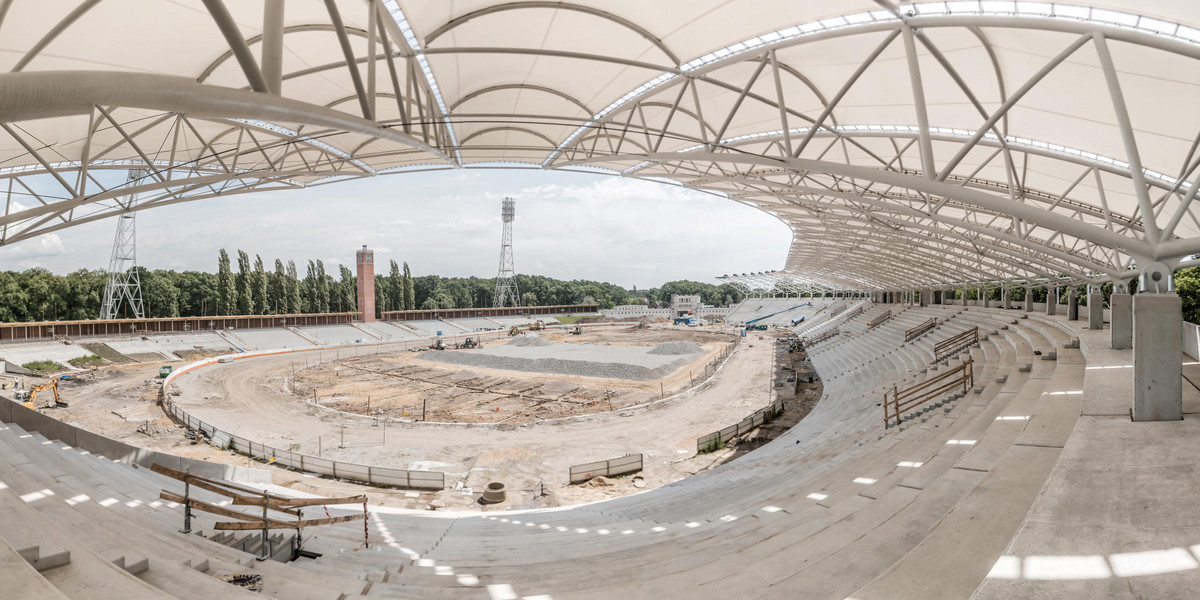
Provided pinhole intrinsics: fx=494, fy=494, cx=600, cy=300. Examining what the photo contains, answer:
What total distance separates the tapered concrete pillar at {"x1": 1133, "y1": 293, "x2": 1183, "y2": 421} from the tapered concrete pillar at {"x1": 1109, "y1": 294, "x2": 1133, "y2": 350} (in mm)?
7439

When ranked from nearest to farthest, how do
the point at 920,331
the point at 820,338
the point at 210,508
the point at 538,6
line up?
the point at 210,508 < the point at 538,6 < the point at 920,331 < the point at 820,338

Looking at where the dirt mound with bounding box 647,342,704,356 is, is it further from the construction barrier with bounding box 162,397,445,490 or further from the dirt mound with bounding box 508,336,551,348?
the construction barrier with bounding box 162,397,445,490

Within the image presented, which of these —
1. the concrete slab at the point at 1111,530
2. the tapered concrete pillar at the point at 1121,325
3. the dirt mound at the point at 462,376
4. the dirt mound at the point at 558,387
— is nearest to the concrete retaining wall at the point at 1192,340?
the tapered concrete pillar at the point at 1121,325

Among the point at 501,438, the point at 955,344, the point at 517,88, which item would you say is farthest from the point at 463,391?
the point at 955,344

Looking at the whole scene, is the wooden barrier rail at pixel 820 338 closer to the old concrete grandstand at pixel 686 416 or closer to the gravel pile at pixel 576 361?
the gravel pile at pixel 576 361

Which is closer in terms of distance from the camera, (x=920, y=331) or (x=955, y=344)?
(x=955, y=344)

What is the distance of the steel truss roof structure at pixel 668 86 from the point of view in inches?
257

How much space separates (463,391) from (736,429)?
70.0ft

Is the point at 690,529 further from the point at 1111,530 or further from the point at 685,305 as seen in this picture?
the point at 685,305

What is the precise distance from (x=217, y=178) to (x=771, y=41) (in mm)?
16763

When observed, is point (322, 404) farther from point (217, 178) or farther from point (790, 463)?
point (790, 463)

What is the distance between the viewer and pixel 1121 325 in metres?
12.6

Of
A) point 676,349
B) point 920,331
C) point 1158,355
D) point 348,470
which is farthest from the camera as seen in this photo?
point 676,349

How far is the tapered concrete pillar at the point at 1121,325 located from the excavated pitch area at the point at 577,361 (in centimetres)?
2894
